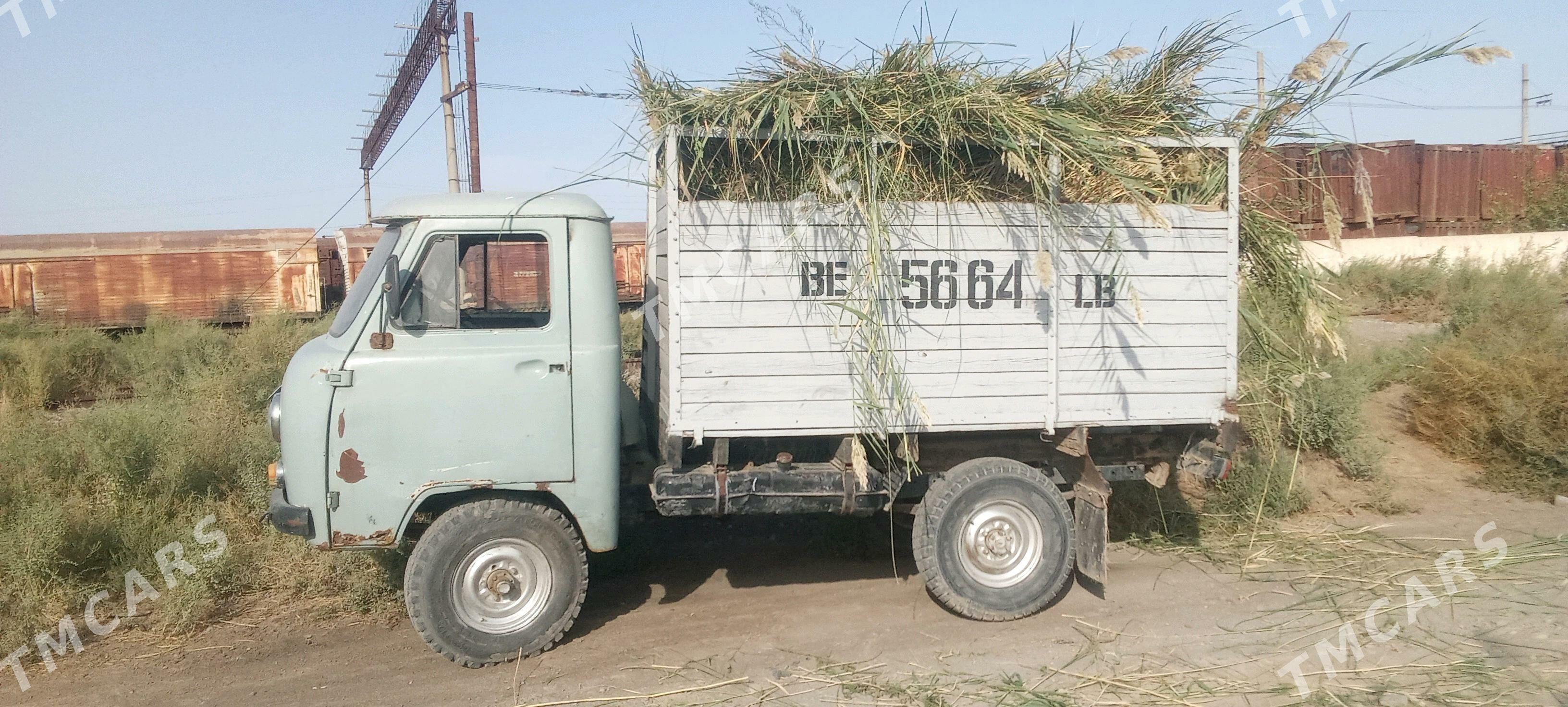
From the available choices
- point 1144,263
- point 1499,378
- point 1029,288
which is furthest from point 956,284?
point 1499,378

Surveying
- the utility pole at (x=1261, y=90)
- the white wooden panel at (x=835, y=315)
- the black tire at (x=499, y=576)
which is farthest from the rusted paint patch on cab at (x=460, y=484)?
the utility pole at (x=1261, y=90)

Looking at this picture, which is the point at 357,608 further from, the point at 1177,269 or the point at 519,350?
the point at 1177,269

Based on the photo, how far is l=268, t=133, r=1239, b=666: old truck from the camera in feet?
14.4

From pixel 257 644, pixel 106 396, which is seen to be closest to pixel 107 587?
pixel 257 644

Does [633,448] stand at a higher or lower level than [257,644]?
higher

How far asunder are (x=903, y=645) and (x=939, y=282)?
1.82 metres

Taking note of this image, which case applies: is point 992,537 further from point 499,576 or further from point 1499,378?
point 1499,378

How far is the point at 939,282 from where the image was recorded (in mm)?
4668

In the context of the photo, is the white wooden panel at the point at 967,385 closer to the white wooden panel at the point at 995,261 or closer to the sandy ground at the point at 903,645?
the white wooden panel at the point at 995,261

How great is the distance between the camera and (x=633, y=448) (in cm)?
520

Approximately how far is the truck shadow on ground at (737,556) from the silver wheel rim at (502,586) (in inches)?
20.7

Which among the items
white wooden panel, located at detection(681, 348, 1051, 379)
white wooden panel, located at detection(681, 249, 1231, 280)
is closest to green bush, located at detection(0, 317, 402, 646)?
white wooden panel, located at detection(681, 348, 1051, 379)

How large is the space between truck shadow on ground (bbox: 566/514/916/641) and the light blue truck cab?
0.61 m

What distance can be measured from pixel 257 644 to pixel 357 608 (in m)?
0.52
